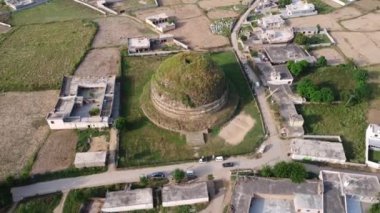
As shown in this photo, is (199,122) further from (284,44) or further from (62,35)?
(62,35)

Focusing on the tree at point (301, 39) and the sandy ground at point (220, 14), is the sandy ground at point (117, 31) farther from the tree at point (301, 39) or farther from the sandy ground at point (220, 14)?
the tree at point (301, 39)

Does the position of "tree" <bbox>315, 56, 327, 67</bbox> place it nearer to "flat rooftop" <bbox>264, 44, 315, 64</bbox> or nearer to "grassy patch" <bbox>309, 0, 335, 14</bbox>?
"flat rooftop" <bbox>264, 44, 315, 64</bbox>

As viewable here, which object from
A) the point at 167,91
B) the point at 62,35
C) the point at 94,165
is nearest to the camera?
the point at 94,165

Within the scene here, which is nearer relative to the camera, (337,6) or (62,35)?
(62,35)

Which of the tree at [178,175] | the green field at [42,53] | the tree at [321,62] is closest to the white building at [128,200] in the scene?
the tree at [178,175]

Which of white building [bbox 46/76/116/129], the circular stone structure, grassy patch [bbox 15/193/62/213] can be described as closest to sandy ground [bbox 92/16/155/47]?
white building [bbox 46/76/116/129]

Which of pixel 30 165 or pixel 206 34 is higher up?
pixel 206 34

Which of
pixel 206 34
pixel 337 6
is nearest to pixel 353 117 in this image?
pixel 206 34
